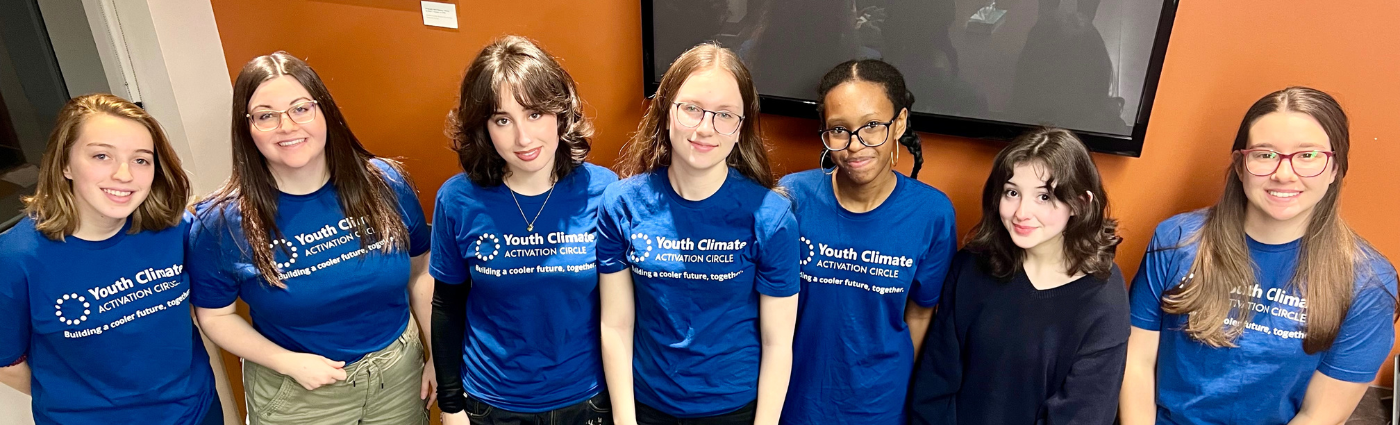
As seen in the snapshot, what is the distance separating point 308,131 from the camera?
1.57 metres

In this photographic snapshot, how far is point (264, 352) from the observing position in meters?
1.66

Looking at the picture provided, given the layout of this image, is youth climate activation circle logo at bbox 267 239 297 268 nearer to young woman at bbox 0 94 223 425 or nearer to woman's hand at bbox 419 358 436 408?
young woman at bbox 0 94 223 425

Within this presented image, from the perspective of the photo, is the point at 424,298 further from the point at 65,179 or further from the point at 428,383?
the point at 65,179

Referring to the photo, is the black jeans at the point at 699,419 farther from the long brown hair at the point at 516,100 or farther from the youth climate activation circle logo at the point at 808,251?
the long brown hair at the point at 516,100

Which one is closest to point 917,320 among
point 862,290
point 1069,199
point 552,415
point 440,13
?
point 862,290

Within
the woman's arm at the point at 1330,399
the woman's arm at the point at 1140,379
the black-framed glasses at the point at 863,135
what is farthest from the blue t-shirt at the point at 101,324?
the woman's arm at the point at 1330,399

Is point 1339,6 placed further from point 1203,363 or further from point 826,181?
point 826,181

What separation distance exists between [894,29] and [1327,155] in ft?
2.94

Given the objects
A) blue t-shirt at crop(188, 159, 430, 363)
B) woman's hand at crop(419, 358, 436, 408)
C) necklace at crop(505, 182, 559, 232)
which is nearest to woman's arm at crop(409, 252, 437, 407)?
woman's hand at crop(419, 358, 436, 408)

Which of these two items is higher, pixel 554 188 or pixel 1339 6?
pixel 1339 6

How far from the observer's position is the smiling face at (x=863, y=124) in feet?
5.18

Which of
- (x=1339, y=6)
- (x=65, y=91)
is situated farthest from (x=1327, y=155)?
(x=65, y=91)

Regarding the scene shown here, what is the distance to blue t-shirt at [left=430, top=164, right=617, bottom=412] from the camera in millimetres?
1602

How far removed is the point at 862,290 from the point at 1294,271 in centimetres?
88
